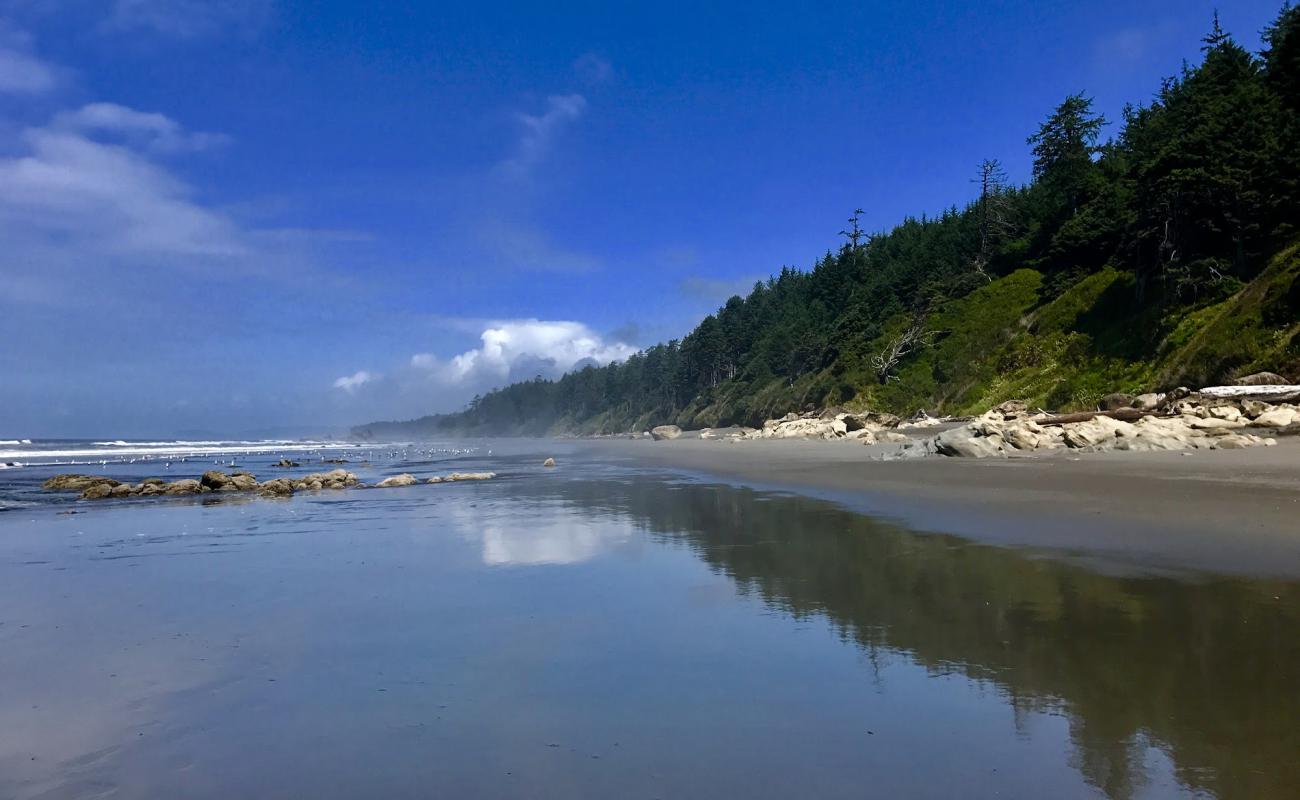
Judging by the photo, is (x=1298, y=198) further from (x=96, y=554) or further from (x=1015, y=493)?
(x=96, y=554)

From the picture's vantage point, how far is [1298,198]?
30031 millimetres

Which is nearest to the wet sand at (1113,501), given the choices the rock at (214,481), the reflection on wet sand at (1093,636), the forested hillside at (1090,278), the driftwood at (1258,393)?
the reflection on wet sand at (1093,636)

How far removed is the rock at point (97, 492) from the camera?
21.0 metres

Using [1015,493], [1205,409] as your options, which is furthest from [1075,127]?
[1015,493]

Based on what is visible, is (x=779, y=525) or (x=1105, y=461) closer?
(x=779, y=525)

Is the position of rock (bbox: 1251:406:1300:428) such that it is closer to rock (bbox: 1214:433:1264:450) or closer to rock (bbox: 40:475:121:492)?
rock (bbox: 1214:433:1264:450)

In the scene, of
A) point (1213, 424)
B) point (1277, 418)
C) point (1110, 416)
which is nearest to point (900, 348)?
point (1110, 416)

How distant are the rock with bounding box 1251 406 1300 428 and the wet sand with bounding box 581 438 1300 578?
51.9 inches

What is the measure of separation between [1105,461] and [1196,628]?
12.9m

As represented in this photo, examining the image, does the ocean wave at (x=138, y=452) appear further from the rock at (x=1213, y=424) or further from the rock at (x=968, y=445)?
the rock at (x=1213, y=424)

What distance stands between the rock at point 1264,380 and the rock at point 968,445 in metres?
8.26

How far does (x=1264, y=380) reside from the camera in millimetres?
21359

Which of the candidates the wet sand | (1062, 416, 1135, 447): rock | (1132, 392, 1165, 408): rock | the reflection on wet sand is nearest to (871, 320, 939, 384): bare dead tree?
(1132, 392, 1165, 408): rock

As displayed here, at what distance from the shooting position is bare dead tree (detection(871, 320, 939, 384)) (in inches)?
2344
